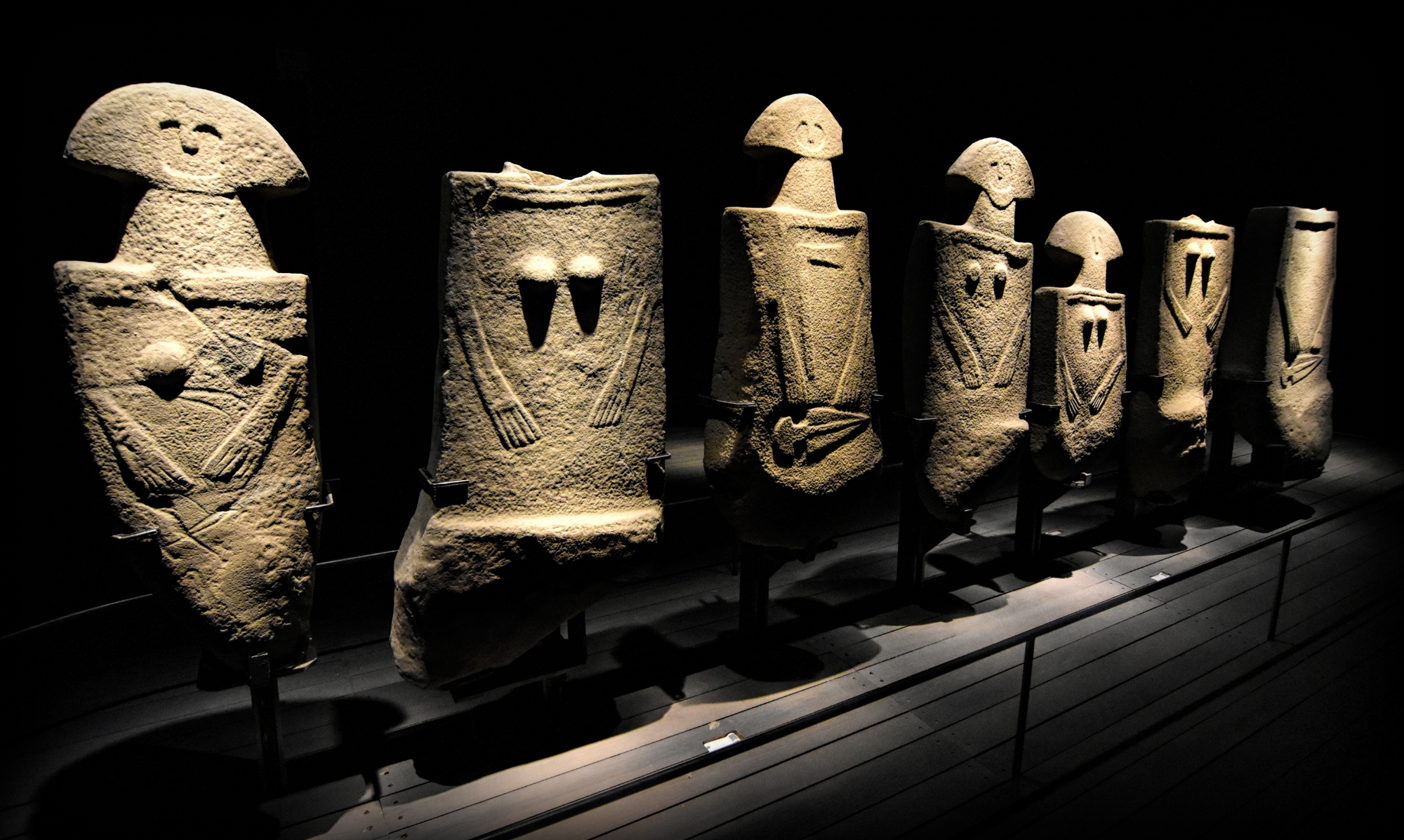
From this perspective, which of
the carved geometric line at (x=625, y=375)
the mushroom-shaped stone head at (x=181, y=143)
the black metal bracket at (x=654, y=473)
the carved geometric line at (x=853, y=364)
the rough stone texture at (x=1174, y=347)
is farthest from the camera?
the rough stone texture at (x=1174, y=347)

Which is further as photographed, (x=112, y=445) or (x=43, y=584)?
(x=43, y=584)

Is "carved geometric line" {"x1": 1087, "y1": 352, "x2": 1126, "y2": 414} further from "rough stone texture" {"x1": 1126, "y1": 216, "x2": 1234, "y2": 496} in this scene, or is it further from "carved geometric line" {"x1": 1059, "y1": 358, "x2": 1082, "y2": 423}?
"rough stone texture" {"x1": 1126, "y1": 216, "x2": 1234, "y2": 496}

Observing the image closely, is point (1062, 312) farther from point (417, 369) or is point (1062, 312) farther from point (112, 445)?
point (112, 445)

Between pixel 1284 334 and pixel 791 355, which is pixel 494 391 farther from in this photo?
pixel 1284 334

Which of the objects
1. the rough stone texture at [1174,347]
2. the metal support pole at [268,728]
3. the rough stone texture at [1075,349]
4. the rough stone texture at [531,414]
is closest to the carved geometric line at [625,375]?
the rough stone texture at [531,414]

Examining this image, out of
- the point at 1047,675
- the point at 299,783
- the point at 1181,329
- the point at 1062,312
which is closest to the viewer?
the point at 299,783

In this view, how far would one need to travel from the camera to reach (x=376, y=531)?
144 inches

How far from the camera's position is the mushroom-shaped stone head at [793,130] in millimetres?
2947

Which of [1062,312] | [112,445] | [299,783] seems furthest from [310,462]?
[1062,312]

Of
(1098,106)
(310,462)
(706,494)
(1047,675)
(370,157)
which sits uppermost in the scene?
(1098,106)

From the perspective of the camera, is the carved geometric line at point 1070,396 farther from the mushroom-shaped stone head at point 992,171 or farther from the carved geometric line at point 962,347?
the mushroom-shaped stone head at point 992,171

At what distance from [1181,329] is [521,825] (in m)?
4.18

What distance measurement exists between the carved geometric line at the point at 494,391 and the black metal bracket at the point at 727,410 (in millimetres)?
758

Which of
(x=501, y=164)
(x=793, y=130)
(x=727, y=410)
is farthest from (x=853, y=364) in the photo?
(x=501, y=164)
